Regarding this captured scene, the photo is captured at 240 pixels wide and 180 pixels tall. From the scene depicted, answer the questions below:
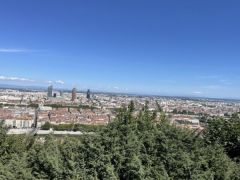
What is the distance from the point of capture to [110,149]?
8.56 metres

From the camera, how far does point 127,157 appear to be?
327 inches

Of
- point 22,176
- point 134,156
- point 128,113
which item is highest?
point 128,113

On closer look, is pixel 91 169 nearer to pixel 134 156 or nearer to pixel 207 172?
pixel 134 156

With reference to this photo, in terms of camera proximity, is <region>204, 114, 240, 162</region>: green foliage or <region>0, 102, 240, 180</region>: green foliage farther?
<region>204, 114, 240, 162</region>: green foliage

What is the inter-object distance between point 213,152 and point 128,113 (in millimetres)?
2319

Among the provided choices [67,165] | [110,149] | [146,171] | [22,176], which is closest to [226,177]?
[146,171]

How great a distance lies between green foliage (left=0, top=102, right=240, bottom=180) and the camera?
26.1ft

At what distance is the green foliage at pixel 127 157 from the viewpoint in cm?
796

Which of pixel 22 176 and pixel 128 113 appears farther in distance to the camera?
pixel 128 113

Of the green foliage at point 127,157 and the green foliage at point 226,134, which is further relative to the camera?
the green foliage at point 226,134

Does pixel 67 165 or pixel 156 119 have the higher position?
pixel 156 119

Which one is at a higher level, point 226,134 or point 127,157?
point 226,134

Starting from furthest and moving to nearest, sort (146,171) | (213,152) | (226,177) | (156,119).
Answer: (156,119), (213,152), (226,177), (146,171)

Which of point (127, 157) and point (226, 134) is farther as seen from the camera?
point (226, 134)
